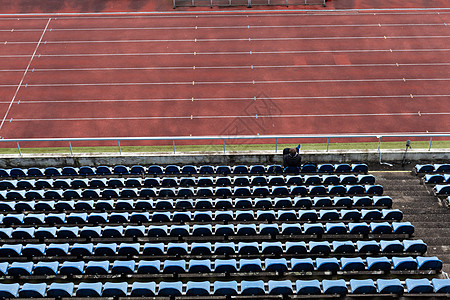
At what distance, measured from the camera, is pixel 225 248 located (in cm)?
1247

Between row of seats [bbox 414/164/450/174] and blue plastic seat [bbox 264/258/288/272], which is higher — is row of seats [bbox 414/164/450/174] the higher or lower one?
the higher one

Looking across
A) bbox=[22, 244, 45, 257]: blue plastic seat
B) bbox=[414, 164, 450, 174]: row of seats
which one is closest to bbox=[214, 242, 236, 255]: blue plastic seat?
bbox=[22, 244, 45, 257]: blue plastic seat

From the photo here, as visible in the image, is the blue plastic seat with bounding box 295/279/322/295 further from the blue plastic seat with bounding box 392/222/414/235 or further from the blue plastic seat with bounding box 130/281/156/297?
the blue plastic seat with bounding box 130/281/156/297

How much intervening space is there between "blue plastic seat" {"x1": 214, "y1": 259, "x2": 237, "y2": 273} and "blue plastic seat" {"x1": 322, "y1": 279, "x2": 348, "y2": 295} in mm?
2248

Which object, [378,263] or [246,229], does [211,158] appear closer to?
[246,229]

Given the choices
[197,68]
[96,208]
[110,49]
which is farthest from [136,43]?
[96,208]

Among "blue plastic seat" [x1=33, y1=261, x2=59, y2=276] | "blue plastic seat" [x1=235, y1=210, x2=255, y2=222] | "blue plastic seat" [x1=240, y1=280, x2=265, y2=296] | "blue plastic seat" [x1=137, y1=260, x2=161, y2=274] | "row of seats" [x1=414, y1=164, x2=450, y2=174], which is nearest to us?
"blue plastic seat" [x1=240, y1=280, x2=265, y2=296]

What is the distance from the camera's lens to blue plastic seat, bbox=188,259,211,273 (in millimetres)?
11986

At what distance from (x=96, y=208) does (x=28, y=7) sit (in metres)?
23.3

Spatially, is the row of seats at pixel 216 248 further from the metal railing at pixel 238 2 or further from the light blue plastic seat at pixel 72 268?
the metal railing at pixel 238 2

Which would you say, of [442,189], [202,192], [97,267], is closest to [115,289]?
[97,267]

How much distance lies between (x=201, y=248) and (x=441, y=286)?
5909 mm

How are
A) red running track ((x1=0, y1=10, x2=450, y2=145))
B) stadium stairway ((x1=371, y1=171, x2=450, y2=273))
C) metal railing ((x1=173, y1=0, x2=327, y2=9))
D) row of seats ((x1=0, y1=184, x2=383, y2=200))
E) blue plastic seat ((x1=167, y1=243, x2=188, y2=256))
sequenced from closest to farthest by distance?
blue plastic seat ((x1=167, y1=243, x2=188, y2=256)) < stadium stairway ((x1=371, y1=171, x2=450, y2=273)) < row of seats ((x1=0, y1=184, x2=383, y2=200)) < red running track ((x1=0, y1=10, x2=450, y2=145)) < metal railing ((x1=173, y1=0, x2=327, y2=9))

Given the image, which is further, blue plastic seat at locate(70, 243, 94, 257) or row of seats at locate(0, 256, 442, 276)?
blue plastic seat at locate(70, 243, 94, 257)
